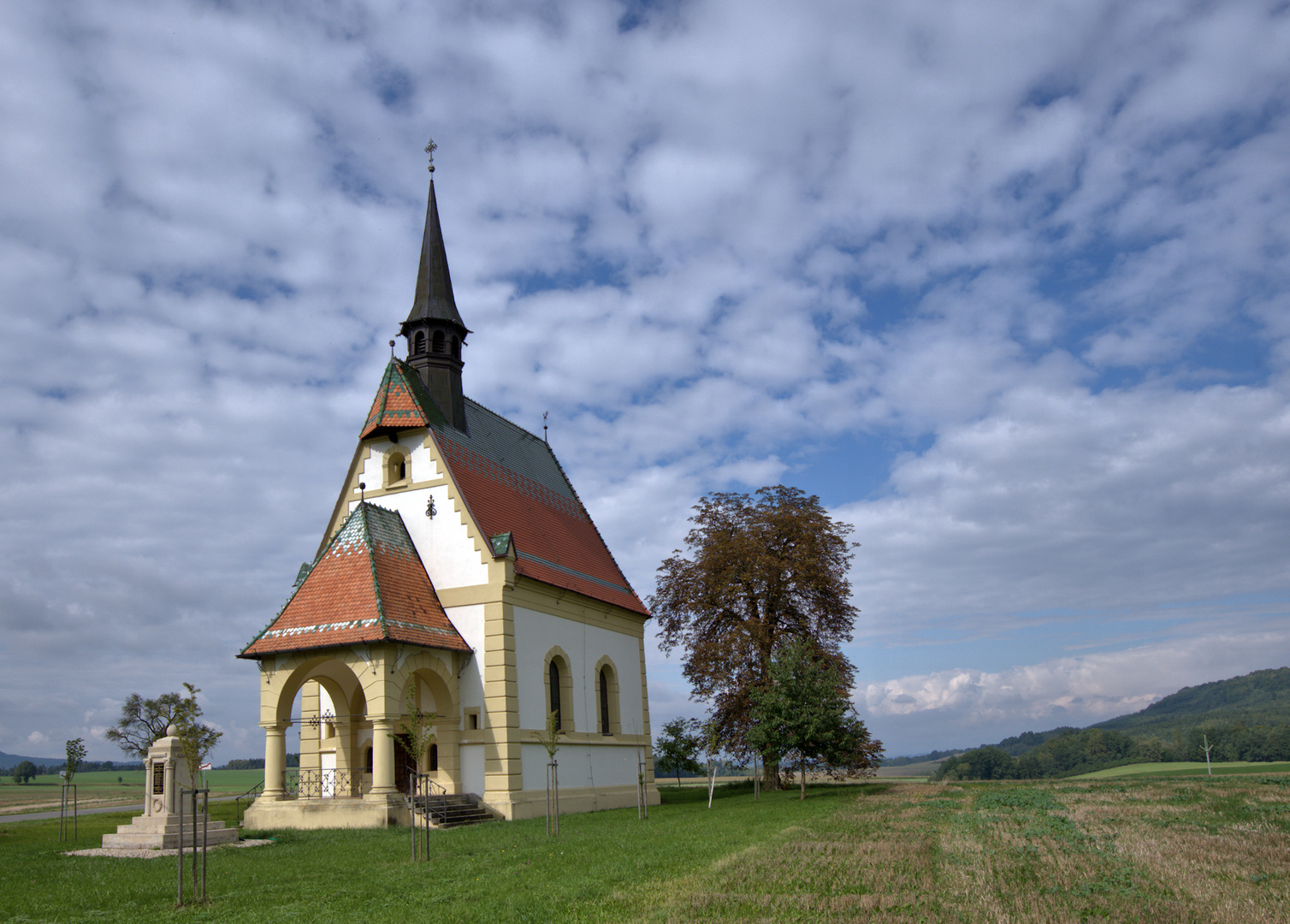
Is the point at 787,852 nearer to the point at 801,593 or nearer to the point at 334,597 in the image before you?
the point at 334,597

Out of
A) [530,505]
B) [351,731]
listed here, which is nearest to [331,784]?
[351,731]

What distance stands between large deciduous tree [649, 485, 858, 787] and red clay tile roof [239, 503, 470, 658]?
13.9 m

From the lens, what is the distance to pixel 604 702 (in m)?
32.3

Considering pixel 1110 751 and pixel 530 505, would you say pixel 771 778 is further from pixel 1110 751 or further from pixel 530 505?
pixel 1110 751

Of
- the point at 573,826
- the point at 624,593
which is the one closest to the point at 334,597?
the point at 573,826

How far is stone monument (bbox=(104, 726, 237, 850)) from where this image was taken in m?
18.3

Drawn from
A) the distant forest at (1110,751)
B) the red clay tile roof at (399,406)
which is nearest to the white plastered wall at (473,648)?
the red clay tile roof at (399,406)

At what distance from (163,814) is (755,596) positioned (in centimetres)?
2349

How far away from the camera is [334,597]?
24.1 m

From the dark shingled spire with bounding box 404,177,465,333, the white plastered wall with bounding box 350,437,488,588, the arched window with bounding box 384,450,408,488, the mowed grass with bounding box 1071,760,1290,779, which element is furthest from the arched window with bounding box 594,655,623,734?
the mowed grass with bounding box 1071,760,1290,779

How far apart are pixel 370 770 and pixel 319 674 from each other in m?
3.33

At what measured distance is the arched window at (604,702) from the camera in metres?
31.9

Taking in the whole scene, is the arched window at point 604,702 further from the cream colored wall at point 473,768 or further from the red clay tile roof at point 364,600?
the red clay tile roof at point 364,600

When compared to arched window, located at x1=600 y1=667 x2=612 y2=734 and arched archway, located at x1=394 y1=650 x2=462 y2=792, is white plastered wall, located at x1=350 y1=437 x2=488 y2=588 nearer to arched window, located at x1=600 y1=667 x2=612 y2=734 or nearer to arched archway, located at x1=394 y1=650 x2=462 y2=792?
arched archway, located at x1=394 y1=650 x2=462 y2=792
